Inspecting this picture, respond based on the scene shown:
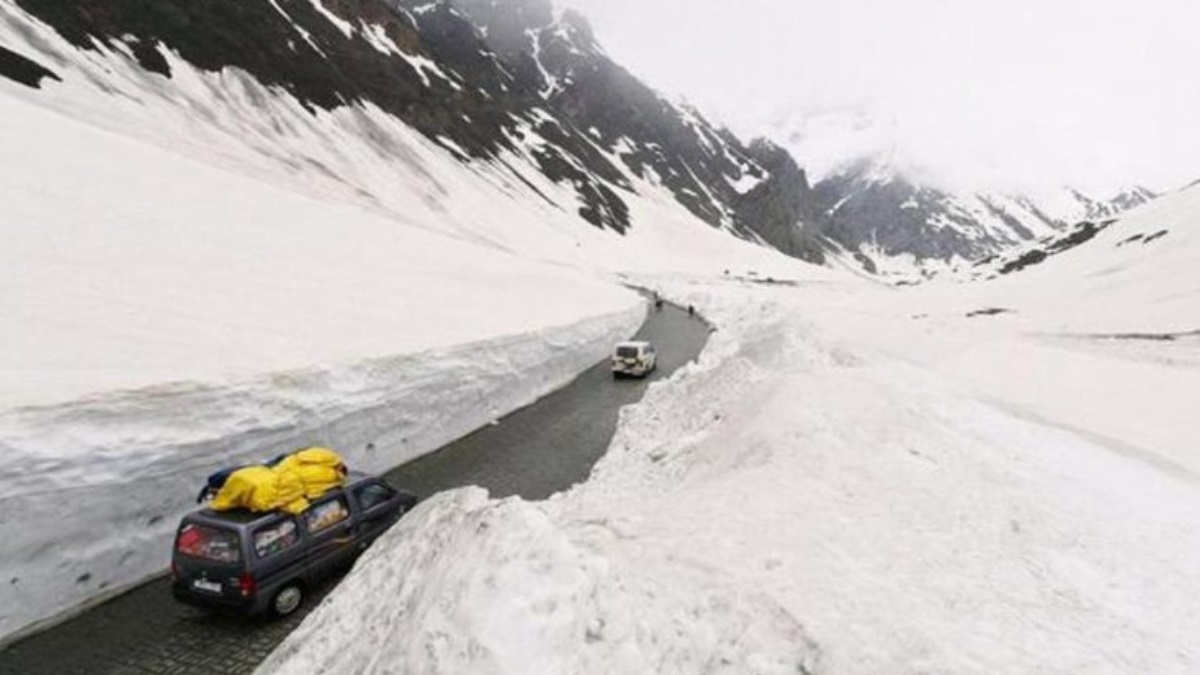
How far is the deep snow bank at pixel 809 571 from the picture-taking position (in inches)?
310

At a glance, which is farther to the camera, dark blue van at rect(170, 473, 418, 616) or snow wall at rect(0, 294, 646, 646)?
snow wall at rect(0, 294, 646, 646)

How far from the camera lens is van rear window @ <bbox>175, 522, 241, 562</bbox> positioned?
12.2 meters

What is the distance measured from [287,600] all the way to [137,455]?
398 cm

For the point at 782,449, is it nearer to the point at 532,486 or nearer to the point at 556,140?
the point at 532,486

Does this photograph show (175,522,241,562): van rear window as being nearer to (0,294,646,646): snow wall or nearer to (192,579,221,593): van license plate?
(192,579,221,593): van license plate

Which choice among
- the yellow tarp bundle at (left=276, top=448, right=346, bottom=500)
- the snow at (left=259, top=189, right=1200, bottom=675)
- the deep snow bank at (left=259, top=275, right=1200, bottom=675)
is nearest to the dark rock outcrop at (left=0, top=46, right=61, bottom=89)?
the yellow tarp bundle at (left=276, top=448, right=346, bottom=500)

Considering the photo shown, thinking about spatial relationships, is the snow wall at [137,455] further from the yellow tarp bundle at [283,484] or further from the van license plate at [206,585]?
the van license plate at [206,585]

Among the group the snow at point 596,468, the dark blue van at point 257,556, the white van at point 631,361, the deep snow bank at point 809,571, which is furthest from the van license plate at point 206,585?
the white van at point 631,361

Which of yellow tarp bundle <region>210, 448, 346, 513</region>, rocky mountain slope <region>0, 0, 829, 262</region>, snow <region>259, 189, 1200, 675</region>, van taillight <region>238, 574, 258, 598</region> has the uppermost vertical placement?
rocky mountain slope <region>0, 0, 829, 262</region>

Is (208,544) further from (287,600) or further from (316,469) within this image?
(316,469)

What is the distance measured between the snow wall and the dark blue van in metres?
1.87

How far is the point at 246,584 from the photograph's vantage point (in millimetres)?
12094

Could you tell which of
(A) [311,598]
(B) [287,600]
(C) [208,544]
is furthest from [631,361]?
(C) [208,544]

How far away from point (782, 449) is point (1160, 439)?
37.4 feet
